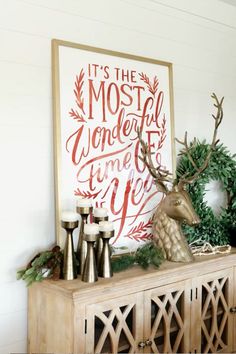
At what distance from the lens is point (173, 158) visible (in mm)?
2623

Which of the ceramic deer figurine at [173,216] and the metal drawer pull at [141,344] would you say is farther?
the ceramic deer figurine at [173,216]

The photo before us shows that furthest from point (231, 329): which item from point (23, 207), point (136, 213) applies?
point (23, 207)

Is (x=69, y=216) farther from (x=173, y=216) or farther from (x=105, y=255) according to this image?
(x=173, y=216)

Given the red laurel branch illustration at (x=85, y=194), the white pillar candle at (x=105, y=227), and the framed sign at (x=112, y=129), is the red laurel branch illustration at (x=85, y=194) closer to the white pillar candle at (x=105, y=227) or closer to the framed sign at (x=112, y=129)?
the framed sign at (x=112, y=129)

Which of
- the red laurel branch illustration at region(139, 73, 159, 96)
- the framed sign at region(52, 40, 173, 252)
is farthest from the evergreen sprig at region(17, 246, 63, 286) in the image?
the red laurel branch illustration at region(139, 73, 159, 96)

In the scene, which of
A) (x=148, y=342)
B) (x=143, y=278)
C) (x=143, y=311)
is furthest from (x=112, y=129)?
(x=148, y=342)

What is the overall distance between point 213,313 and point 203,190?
74 centimetres

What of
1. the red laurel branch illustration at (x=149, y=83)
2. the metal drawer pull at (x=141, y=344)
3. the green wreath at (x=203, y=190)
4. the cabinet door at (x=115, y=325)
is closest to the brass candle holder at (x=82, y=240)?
the cabinet door at (x=115, y=325)

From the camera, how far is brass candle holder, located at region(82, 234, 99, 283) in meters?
1.88

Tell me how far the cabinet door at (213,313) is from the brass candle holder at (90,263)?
2.12ft

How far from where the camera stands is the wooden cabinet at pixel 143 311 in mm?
1814

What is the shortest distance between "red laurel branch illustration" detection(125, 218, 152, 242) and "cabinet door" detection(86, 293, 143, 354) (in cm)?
46

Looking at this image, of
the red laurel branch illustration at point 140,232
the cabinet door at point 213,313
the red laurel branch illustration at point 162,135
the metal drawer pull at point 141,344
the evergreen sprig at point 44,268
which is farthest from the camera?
the red laurel branch illustration at point 162,135

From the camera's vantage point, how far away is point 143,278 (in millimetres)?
2004
